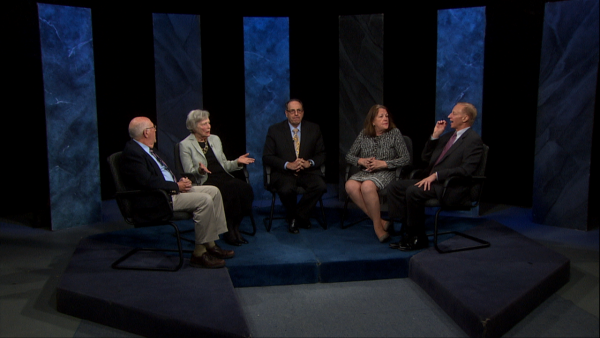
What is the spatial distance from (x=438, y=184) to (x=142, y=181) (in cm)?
229

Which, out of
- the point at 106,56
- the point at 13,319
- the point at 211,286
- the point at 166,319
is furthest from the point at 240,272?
the point at 106,56

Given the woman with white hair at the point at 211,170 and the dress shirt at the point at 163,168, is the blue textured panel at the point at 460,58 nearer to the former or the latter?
the woman with white hair at the point at 211,170

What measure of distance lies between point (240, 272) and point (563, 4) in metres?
3.93

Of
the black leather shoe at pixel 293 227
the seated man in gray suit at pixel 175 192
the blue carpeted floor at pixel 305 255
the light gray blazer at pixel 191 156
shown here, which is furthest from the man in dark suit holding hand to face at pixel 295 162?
the seated man in gray suit at pixel 175 192

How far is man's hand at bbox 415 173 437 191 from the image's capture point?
4.01 metres

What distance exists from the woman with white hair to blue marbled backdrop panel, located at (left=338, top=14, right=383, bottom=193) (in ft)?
5.93

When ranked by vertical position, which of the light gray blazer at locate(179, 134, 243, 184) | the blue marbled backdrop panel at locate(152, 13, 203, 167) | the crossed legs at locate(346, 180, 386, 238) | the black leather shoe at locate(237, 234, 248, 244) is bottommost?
the black leather shoe at locate(237, 234, 248, 244)

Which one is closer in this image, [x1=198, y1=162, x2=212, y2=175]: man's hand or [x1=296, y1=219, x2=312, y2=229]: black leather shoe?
[x1=198, y1=162, x2=212, y2=175]: man's hand

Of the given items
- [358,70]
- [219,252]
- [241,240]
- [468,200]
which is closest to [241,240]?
[241,240]

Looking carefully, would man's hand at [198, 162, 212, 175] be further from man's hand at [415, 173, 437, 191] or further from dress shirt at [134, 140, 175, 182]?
man's hand at [415, 173, 437, 191]

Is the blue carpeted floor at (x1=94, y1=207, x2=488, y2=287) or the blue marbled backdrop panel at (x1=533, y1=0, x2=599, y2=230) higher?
the blue marbled backdrop panel at (x1=533, y1=0, x2=599, y2=230)

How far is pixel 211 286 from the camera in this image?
3262 millimetres

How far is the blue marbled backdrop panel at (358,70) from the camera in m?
5.80

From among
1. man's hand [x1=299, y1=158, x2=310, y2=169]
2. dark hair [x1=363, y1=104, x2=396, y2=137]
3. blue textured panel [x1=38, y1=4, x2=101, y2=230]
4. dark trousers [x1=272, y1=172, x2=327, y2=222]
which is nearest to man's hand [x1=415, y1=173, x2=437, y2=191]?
dark hair [x1=363, y1=104, x2=396, y2=137]
